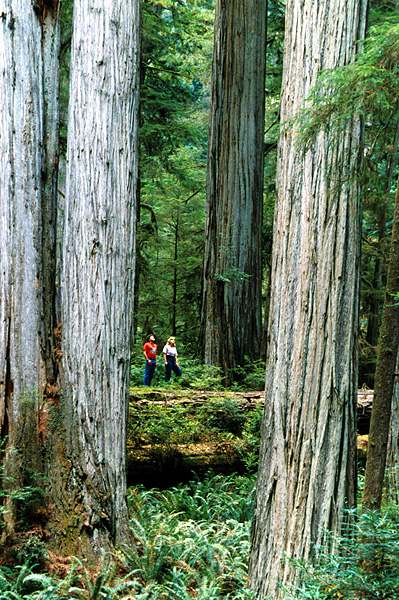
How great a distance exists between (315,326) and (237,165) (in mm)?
8676

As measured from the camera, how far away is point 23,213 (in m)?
6.16

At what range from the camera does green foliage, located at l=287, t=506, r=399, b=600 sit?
399 centimetres

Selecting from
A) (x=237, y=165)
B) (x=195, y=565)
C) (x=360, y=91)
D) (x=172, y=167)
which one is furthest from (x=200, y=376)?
(x=360, y=91)

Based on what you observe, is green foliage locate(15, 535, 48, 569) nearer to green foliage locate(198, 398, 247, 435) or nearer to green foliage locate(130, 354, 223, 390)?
green foliage locate(198, 398, 247, 435)

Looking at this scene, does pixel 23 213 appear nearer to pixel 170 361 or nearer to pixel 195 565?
pixel 195 565

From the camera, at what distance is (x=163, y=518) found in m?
7.02

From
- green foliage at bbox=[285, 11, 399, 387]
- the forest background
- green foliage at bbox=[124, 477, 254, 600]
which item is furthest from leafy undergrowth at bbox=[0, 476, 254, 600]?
green foliage at bbox=[285, 11, 399, 387]

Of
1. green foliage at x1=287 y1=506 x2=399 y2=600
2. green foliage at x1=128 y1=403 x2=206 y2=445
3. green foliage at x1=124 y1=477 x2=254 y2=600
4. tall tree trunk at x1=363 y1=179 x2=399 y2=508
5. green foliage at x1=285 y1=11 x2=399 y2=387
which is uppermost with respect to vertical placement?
green foliage at x1=285 y1=11 x2=399 y2=387

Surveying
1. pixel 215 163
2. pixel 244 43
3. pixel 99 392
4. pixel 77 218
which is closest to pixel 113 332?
pixel 99 392

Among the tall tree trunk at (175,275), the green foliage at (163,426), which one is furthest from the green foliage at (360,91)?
the tall tree trunk at (175,275)

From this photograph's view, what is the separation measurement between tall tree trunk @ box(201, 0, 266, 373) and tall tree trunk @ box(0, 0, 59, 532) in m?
6.54

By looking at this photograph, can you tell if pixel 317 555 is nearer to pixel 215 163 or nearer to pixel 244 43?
pixel 215 163

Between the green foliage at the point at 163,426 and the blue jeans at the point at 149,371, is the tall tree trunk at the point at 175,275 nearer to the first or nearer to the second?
the blue jeans at the point at 149,371

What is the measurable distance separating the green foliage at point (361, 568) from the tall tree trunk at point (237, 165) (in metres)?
8.12
